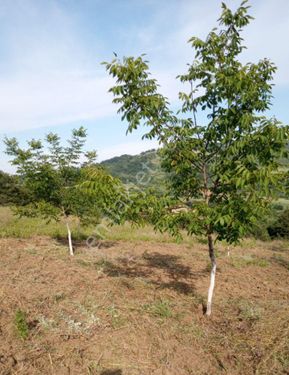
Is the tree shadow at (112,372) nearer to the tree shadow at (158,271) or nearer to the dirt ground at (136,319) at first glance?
the dirt ground at (136,319)

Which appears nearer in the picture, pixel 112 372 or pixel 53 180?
pixel 112 372

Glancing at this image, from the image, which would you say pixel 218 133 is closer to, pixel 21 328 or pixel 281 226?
pixel 21 328

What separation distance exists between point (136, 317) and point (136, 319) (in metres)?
0.07

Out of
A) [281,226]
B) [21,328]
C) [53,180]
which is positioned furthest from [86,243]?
[281,226]

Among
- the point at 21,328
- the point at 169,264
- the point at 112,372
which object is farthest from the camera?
the point at 169,264

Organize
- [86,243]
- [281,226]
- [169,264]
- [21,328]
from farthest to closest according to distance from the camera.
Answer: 1. [281,226]
2. [86,243]
3. [169,264]
4. [21,328]

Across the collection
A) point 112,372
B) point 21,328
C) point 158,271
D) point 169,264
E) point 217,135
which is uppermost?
point 217,135

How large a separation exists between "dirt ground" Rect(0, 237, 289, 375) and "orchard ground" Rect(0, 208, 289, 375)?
2 centimetres

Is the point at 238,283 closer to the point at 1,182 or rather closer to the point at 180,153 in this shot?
the point at 180,153

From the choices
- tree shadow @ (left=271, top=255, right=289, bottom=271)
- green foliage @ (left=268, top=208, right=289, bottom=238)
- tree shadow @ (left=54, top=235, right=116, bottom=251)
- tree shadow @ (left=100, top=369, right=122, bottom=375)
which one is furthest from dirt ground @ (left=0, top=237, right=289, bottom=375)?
green foliage @ (left=268, top=208, right=289, bottom=238)

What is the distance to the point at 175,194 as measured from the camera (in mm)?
5586

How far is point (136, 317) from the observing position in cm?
559

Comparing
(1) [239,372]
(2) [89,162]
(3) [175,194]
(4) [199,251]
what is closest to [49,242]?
(2) [89,162]

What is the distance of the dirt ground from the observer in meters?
4.27
